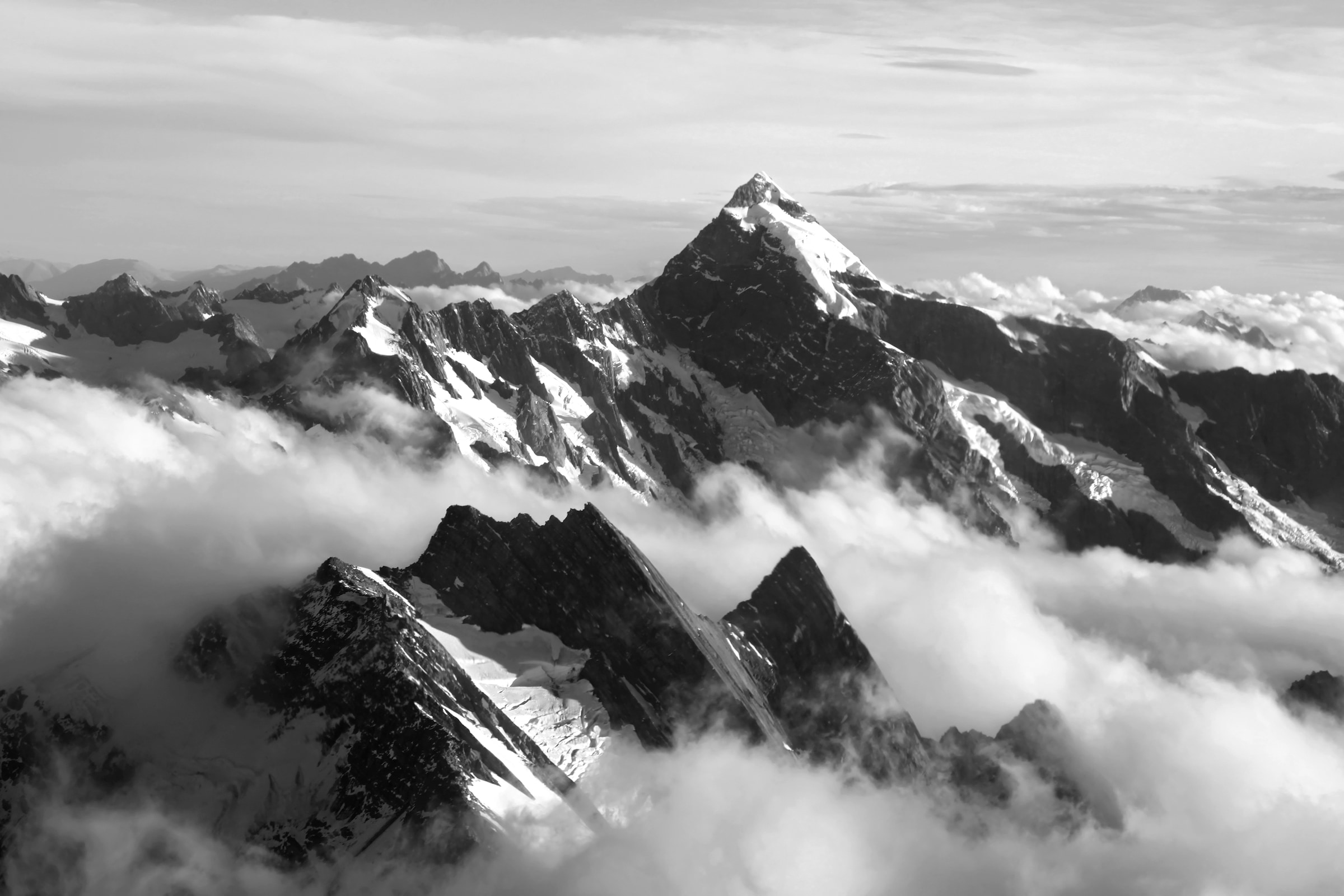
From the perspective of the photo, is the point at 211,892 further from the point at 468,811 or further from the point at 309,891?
the point at 468,811

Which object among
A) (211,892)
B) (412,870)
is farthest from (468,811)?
(211,892)

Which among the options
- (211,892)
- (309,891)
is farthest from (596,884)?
(211,892)

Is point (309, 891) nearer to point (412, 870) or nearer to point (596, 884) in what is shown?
point (412, 870)

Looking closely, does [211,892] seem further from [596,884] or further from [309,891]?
[596,884]

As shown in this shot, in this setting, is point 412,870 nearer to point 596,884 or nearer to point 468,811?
point 468,811

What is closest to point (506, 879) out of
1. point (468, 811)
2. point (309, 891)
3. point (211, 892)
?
point (468, 811)
